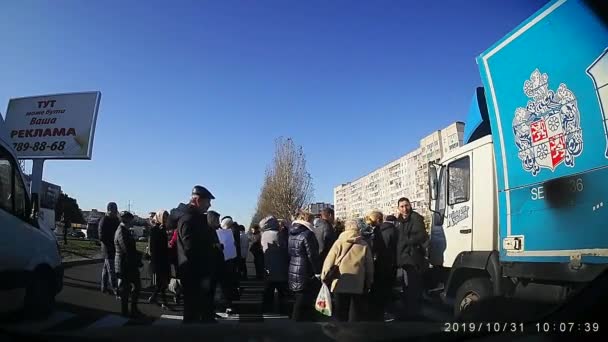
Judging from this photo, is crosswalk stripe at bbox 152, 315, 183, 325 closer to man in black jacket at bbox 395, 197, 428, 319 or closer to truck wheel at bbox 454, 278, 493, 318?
truck wheel at bbox 454, 278, 493, 318

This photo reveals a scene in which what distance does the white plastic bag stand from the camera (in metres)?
4.83

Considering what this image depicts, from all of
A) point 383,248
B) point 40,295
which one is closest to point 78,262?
point 40,295

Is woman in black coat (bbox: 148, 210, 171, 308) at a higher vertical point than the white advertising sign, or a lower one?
lower

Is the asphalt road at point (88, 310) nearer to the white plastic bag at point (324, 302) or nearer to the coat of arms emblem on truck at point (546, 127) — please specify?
the white plastic bag at point (324, 302)

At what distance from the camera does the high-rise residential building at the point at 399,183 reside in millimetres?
4625

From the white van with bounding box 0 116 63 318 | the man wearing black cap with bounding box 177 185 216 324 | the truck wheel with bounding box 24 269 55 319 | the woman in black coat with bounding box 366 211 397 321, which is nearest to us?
the white van with bounding box 0 116 63 318

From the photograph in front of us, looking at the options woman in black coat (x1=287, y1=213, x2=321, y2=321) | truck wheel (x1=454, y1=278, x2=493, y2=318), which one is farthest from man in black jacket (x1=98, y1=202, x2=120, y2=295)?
truck wheel (x1=454, y1=278, x2=493, y2=318)

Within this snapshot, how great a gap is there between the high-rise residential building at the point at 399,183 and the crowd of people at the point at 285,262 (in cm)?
29

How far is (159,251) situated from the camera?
13.8 ft

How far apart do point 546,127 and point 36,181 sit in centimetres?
406

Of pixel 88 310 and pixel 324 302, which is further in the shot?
pixel 324 302

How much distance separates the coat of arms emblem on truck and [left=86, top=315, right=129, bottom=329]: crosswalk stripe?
3498 millimetres

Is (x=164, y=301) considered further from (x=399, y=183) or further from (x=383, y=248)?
(x=399, y=183)

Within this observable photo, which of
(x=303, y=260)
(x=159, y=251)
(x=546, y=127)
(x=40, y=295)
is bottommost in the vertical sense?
(x=40, y=295)
